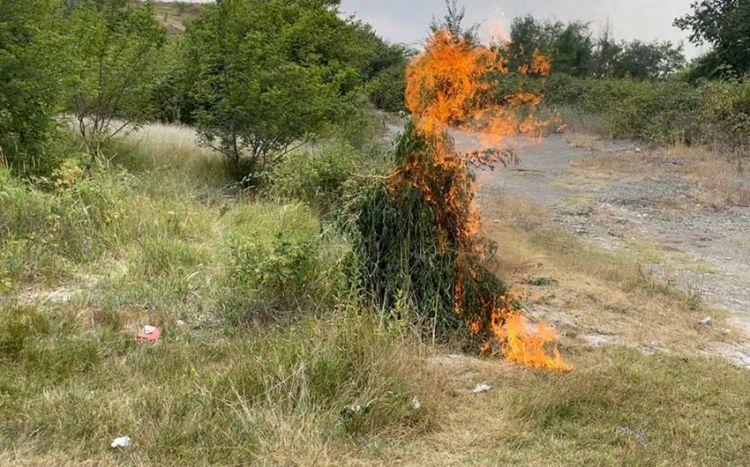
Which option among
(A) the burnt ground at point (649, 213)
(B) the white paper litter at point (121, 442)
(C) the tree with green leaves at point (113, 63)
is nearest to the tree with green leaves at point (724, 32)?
(A) the burnt ground at point (649, 213)

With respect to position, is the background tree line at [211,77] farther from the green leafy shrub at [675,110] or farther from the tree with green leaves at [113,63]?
the green leafy shrub at [675,110]

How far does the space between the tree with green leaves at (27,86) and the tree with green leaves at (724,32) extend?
20077 millimetres

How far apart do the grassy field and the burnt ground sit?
122 centimetres

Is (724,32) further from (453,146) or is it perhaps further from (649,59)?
(453,146)

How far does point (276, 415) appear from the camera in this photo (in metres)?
2.74

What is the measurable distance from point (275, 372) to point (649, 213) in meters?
8.36

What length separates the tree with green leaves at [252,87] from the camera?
8.26 m

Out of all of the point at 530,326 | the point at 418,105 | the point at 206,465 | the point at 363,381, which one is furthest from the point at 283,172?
the point at 206,465

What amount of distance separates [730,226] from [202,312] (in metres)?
8.09

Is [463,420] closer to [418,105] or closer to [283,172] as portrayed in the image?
[418,105]

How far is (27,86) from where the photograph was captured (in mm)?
5926

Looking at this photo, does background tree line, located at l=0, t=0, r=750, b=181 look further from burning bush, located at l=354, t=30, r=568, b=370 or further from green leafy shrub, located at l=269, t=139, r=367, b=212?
burning bush, located at l=354, t=30, r=568, b=370

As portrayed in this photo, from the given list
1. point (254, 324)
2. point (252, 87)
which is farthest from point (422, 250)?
point (252, 87)

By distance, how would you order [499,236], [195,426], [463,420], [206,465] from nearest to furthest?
[206,465], [195,426], [463,420], [499,236]
